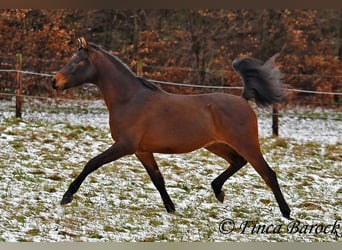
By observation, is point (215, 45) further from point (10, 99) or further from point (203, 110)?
point (203, 110)

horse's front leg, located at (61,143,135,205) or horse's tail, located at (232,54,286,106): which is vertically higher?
horse's tail, located at (232,54,286,106)

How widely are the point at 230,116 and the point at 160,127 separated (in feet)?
1.96

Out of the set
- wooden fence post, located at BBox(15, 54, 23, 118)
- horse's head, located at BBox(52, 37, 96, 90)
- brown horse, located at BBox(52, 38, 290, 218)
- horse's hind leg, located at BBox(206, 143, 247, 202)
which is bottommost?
wooden fence post, located at BBox(15, 54, 23, 118)

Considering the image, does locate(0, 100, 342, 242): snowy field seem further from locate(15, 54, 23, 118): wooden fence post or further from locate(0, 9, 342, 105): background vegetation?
locate(0, 9, 342, 105): background vegetation

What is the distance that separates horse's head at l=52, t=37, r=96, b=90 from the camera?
4352 mm

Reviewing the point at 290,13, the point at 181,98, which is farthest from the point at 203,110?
the point at 290,13

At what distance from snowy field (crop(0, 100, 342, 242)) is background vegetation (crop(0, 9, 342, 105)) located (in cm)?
300

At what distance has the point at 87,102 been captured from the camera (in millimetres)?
11156

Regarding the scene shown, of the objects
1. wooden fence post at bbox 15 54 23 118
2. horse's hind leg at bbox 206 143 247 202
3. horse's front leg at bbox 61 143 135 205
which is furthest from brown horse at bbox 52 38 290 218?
wooden fence post at bbox 15 54 23 118

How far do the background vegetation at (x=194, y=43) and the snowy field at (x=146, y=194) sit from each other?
3.00 m

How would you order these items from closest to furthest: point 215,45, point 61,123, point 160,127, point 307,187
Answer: point 160,127 < point 307,187 < point 61,123 < point 215,45

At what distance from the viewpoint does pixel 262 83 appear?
190 inches

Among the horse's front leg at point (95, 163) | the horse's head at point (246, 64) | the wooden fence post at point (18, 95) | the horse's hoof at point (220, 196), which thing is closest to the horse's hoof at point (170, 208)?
the horse's hoof at point (220, 196)

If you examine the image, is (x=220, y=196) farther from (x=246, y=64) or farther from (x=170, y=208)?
(x=246, y=64)
